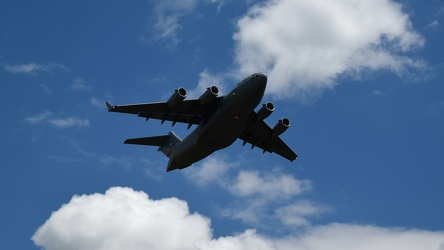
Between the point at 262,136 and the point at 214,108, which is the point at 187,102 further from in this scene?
the point at 262,136

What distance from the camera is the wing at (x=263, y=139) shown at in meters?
35.2

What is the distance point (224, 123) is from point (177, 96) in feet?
9.12

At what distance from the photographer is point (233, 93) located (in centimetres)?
3041

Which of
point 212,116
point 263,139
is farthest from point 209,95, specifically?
point 263,139

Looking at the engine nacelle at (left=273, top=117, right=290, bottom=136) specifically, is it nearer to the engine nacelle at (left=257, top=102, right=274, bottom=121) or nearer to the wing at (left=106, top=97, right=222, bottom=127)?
the engine nacelle at (left=257, top=102, right=274, bottom=121)

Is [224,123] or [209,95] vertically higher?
[209,95]

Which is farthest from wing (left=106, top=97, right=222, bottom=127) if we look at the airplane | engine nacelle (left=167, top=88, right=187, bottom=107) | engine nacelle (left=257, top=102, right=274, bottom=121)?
engine nacelle (left=257, top=102, right=274, bottom=121)

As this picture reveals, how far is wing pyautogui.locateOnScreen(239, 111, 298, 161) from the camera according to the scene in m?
35.2

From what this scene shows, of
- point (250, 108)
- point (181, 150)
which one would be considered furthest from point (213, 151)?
point (250, 108)

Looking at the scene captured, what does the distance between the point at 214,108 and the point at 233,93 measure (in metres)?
1.87

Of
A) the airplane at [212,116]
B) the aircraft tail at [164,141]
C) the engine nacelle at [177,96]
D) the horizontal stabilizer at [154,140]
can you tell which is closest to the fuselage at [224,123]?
the airplane at [212,116]

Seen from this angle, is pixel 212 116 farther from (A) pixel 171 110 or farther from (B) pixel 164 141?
(B) pixel 164 141

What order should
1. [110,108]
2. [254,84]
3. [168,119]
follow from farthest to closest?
[168,119] < [110,108] < [254,84]

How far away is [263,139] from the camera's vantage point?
1442 inches
